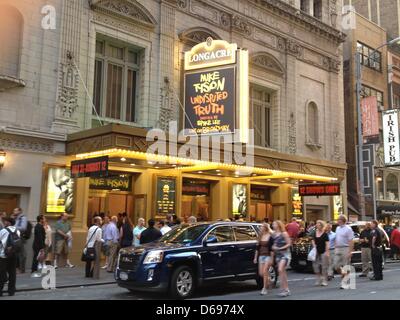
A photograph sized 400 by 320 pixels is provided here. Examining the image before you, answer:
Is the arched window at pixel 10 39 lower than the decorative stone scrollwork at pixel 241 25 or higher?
lower

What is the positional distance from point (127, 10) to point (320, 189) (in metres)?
12.0

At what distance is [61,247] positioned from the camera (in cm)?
1608

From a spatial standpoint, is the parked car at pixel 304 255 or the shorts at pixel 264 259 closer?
the shorts at pixel 264 259

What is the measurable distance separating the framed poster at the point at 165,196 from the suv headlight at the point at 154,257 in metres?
8.98

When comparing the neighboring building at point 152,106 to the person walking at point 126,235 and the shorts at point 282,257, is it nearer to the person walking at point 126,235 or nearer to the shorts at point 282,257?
the person walking at point 126,235

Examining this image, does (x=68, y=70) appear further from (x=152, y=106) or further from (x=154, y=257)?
(x=154, y=257)

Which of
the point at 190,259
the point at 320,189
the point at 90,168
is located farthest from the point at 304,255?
the point at 90,168

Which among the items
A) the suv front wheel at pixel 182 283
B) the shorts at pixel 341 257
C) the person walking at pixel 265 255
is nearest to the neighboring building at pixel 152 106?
the suv front wheel at pixel 182 283

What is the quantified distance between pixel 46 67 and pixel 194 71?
614 cm

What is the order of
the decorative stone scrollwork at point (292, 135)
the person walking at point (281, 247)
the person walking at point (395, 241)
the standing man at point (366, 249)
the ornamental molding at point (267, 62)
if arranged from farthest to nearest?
the decorative stone scrollwork at point (292, 135) → the ornamental molding at point (267, 62) → the person walking at point (395, 241) → the standing man at point (366, 249) → the person walking at point (281, 247)

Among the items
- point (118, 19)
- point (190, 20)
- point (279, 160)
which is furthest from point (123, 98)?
point (279, 160)

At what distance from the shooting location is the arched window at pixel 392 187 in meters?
35.4

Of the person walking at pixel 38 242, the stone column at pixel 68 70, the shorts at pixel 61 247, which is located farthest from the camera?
the stone column at pixel 68 70

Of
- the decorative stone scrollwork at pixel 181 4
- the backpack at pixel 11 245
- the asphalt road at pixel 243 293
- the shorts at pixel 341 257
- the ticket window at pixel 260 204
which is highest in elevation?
the decorative stone scrollwork at pixel 181 4
